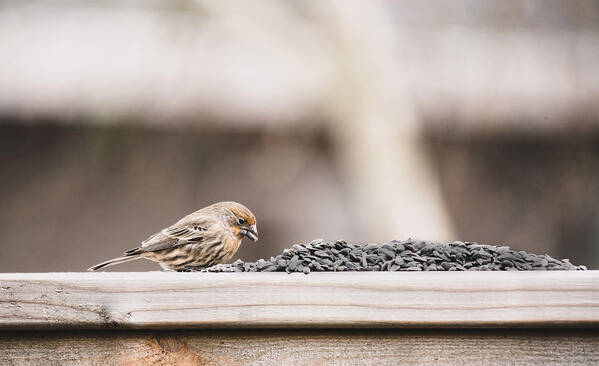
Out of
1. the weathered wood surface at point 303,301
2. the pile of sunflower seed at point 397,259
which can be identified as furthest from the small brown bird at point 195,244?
the weathered wood surface at point 303,301

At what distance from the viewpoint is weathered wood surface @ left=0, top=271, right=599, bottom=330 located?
71.5 inches

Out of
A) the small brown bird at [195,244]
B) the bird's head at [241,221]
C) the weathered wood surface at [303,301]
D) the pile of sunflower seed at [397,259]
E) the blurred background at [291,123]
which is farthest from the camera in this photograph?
the blurred background at [291,123]

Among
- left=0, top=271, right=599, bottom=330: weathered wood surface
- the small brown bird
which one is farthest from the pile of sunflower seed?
the small brown bird

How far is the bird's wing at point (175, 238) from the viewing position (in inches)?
134

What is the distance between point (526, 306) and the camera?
1.82 meters

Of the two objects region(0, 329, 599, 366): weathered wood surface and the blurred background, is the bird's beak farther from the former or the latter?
region(0, 329, 599, 366): weathered wood surface

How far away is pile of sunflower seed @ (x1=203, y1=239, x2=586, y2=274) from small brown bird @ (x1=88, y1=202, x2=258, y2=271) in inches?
48.6

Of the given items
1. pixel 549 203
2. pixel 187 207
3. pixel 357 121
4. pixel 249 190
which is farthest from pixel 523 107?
pixel 187 207

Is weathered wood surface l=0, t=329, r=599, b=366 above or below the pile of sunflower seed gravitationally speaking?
below

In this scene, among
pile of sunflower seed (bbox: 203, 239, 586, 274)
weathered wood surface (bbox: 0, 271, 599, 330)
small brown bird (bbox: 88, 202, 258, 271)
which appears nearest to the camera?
weathered wood surface (bbox: 0, 271, 599, 330)

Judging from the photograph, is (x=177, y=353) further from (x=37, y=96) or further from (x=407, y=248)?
(x=37, y=96)

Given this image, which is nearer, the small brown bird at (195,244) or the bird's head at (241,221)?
the small brown bird at (195,244)

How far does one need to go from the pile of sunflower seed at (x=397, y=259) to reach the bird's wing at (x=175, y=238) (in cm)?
126

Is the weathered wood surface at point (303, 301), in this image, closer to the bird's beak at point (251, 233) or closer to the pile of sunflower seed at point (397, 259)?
the pile of sunflower seed at point (397, 259)
